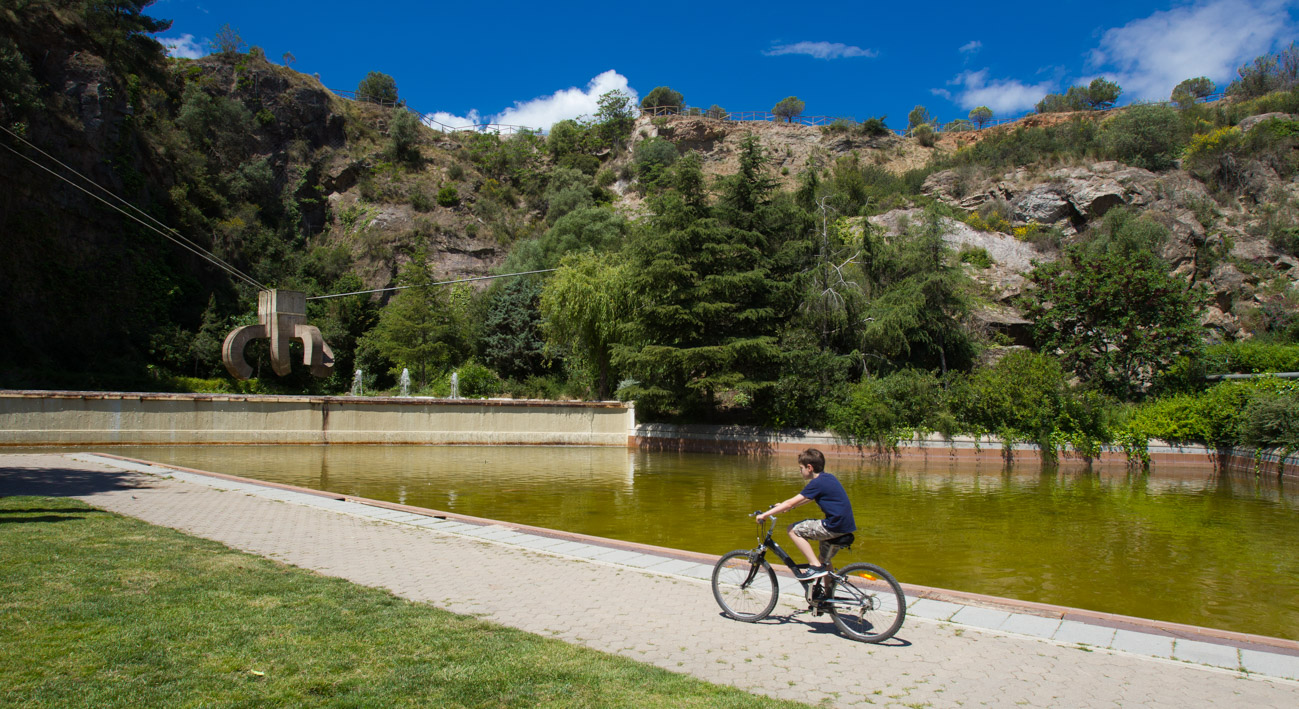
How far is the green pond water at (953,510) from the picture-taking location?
8500 mm

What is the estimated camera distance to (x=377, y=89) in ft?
250

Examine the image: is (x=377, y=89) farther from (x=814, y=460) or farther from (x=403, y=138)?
(x=814, y=460)

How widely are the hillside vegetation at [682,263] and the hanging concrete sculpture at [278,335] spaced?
10977 millimetres

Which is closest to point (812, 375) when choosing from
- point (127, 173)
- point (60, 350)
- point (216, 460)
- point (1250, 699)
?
point (216, 460)

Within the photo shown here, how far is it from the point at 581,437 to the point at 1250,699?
79.1 feet

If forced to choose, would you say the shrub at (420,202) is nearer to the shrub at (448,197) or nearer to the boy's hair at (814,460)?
the shrub at (448,197)

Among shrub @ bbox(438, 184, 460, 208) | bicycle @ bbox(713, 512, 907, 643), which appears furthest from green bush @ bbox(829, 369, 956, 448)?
shrub @ bbox(438, 184, 460, 208)

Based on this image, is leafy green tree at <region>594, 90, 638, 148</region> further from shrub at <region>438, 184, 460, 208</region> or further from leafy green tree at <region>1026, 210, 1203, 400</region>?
leafy green tree at <region>1026, 210, 1203, 400</region>

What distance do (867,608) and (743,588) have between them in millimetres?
1068

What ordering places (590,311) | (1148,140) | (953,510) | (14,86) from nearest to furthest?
(953,510) → (590,311) → (14,86) → (1148,140)

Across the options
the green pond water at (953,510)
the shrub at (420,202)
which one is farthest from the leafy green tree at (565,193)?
the green pond water at (953,510)

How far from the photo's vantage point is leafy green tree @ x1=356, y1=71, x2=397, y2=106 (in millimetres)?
75531

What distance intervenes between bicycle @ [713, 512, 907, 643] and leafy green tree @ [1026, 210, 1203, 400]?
2516cm

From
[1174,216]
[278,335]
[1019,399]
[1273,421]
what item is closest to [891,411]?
[1019,399]
